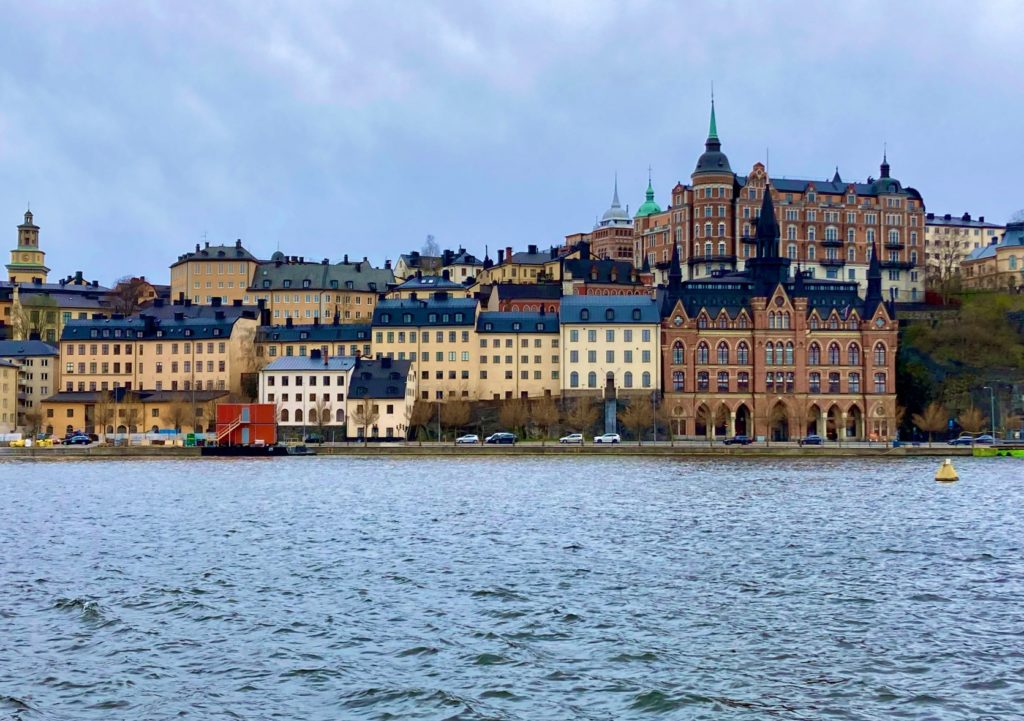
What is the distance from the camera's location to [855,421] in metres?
119

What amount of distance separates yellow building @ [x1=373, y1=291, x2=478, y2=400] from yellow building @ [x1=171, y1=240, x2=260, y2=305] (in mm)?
39884

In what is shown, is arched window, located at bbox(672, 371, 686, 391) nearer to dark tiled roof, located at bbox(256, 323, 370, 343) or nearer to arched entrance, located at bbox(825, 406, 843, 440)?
arched entrance, located at bbox(825, 406, 843, 440)

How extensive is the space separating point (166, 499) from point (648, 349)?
62.8 metres

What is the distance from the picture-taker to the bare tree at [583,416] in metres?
111

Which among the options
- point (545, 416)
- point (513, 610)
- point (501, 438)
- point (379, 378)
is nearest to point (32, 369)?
point (379, 378)

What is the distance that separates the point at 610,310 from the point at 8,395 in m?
58.3

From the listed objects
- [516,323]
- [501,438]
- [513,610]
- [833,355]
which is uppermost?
[516,323]

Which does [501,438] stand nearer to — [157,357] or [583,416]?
[583,416]

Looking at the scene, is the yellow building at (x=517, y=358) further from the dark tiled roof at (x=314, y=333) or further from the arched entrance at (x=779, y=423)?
the arched entrance at (x=779, y=423)

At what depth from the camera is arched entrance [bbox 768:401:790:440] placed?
383 feet

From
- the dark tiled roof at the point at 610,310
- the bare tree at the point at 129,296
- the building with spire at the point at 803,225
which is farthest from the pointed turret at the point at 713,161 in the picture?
the bare tree at the point at 129,296

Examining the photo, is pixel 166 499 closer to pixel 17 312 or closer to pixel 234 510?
pixel 234 510

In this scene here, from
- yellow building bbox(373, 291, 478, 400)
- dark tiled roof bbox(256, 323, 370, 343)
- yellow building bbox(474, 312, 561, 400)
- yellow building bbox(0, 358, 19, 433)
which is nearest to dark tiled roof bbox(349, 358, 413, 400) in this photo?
yellow building bbox(373, 291, 478, 400)

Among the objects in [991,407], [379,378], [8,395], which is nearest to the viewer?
[379,378]
